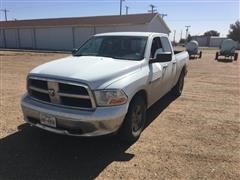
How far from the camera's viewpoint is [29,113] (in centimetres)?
432

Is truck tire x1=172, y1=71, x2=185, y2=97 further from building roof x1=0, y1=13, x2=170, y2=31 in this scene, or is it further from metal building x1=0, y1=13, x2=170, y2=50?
building roof x1=0, y1=13, x2=170, y2=31

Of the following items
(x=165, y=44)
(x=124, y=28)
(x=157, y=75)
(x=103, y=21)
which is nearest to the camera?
(x=157, y=75)

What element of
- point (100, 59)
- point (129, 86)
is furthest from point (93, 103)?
point (100, 59)

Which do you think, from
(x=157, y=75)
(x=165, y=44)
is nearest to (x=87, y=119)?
(x=157, y=75)

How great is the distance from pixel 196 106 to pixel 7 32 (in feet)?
136

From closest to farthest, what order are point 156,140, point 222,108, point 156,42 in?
point 156,140 < point 156,42 < point 222,108

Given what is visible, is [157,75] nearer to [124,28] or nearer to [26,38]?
[124,28]

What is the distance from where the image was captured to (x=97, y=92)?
12.7 feet

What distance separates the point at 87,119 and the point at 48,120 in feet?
2.22

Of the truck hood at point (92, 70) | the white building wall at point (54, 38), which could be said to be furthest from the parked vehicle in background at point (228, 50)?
the white building wall at point (54, 38)

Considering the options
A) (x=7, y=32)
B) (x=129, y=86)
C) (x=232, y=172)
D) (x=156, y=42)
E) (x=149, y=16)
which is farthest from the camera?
(x=7, y=32)

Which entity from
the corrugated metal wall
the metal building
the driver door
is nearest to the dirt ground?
the driver door

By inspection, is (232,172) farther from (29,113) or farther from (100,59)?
(29,113)

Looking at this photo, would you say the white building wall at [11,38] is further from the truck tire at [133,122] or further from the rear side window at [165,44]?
the truck tire at [133,122]
